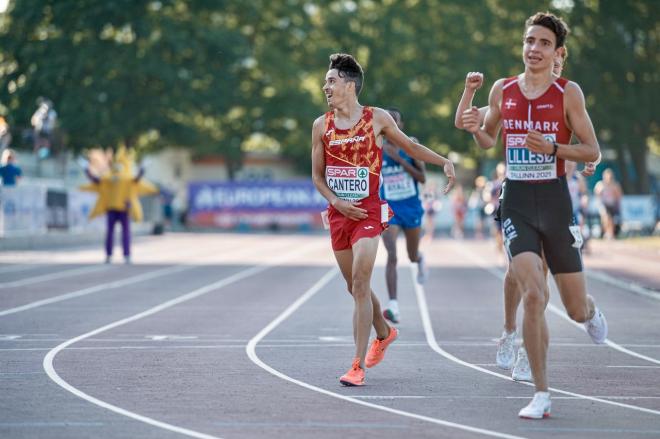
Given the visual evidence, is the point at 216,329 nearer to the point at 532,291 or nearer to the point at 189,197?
the point at 532,291

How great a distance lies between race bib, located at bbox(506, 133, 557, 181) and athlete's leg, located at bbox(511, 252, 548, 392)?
0.50 metres

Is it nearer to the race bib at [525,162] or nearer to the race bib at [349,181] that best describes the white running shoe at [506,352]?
the race bib at [349,181]

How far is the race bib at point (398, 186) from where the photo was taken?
14281mm

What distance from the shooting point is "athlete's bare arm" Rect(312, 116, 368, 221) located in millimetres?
9180

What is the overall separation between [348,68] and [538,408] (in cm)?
301

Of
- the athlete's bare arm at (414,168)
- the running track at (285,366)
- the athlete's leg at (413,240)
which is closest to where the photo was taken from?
the running track at (285,366)

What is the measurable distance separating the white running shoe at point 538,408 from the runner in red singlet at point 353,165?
6.12 feet

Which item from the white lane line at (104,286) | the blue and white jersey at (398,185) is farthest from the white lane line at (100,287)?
the blue and white jersey at (398,185)

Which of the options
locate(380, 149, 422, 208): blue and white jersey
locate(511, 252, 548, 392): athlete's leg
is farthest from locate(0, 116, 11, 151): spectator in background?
locate(511, 252, 548, 392): athlete's leg

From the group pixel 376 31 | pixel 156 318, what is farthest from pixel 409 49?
pixel 156 318

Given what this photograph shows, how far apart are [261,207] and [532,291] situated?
49.6 metres

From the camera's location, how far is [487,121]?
327 inches

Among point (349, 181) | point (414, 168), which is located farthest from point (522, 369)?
point (414, 168)

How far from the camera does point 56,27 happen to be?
2217 inches
